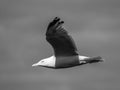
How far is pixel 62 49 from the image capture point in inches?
1981

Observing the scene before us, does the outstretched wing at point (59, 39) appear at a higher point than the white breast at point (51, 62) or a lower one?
higher

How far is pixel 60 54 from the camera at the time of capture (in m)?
50.4

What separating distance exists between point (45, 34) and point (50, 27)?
58 centimetres

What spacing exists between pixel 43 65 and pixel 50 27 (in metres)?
2.72

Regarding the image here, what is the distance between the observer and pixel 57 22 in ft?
161

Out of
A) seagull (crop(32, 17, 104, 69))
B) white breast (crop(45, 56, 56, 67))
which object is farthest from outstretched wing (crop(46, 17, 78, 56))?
white breast (crop(45, 56, 56, 67))

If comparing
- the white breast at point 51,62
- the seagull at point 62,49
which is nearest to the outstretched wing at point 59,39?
the seagull at point 62,49

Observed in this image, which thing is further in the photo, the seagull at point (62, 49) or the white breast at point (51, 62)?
the white breast at point (51, 62)

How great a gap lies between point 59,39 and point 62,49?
92cm

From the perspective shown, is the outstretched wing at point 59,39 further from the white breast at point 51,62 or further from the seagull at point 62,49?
the white breast at point 51,62

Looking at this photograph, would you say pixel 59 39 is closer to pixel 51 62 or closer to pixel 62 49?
pixel 62 49

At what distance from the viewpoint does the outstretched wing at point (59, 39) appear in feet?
161

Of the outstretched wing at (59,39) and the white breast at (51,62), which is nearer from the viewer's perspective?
the outstretched wing at (59,39)

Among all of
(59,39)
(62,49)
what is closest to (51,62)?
(62,49)
